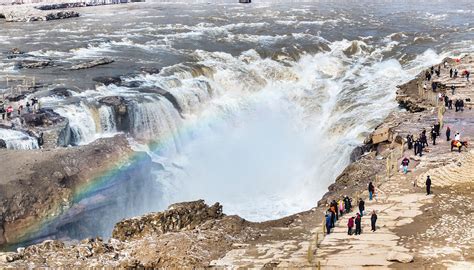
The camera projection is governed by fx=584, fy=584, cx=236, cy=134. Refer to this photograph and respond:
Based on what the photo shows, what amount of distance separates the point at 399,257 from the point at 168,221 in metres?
7.56

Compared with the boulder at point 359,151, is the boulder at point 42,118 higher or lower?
higher

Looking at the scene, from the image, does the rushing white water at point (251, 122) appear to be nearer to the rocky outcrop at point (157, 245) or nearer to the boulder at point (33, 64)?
the rocky outcrop at point (157, 245)

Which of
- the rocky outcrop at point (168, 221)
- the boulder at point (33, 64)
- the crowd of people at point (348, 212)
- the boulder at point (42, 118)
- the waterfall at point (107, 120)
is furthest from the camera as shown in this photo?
the boulder at point (33, 64)

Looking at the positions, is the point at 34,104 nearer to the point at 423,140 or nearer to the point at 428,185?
the point at 423,140

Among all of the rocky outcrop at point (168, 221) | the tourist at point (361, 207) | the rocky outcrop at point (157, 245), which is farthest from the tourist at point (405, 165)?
the rocky outcrop at point (168, 221)

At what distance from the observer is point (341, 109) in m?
35.9

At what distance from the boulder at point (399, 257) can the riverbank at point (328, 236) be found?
26 millimetres

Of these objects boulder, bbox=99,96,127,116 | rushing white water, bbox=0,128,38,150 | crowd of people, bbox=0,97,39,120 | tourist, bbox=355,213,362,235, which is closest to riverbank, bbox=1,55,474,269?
tourist, bbox=355,213,362,235

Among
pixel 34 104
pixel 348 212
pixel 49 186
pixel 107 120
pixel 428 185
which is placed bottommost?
pixel 348 212

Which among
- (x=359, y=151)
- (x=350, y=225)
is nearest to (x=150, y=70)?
(x=359, y=151)

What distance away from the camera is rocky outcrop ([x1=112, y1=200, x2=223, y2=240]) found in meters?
18.6

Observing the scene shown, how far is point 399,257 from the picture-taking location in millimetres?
15562

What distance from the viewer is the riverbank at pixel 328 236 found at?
15938 millimetres

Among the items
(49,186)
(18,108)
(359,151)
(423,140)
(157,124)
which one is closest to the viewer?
(49,186)
